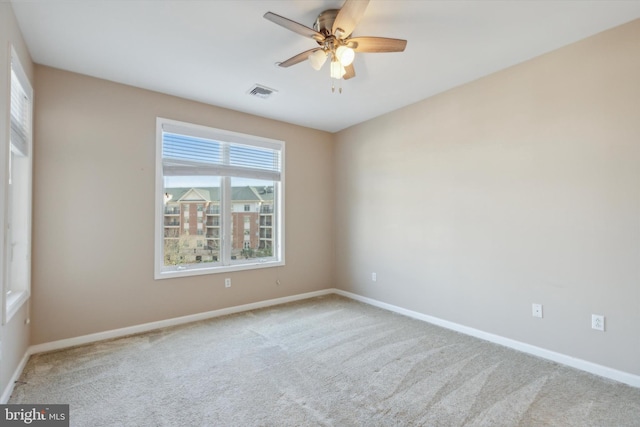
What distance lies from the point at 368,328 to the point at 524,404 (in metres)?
1.62

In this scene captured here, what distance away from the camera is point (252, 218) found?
4371 mm

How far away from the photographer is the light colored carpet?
6.31 feet

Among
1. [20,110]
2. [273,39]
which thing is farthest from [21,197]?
[273,39]

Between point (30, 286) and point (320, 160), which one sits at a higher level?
point (320, 160)

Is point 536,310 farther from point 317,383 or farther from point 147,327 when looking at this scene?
point 147,327

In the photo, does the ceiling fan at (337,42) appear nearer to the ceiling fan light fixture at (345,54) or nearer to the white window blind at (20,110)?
the ceiling fan light fixture at (345,54)

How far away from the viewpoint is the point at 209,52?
267cm

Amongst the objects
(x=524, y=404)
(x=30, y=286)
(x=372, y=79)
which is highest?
(x=372, y=79)

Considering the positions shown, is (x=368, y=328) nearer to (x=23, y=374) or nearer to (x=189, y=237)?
(x=189, y=237)

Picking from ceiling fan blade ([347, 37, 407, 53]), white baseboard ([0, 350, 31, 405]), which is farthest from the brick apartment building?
ceiling fan blade ([347, 37, 407, 53])

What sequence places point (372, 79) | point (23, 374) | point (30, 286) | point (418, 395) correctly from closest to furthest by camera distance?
1. point (418, 395)
2. point (23, 374)
3. point (30, 286)
4. point (372, 79)

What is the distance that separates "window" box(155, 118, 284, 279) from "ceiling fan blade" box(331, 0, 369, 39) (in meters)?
2.39

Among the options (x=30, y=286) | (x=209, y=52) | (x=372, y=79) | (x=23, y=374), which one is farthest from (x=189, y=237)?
(x=372, y=79)

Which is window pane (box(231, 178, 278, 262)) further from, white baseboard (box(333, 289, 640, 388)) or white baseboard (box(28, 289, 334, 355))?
white baseboard (box(333, 289, 640, 388))
